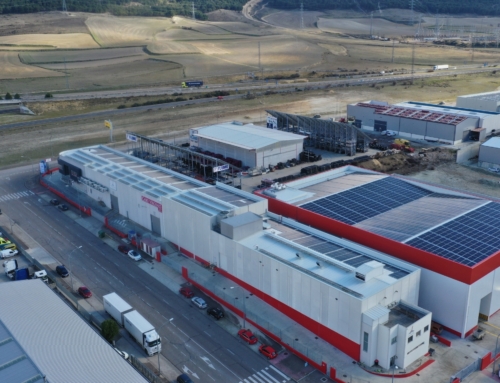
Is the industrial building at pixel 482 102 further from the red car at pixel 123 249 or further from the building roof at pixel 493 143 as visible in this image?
the red car at pixel 123 249

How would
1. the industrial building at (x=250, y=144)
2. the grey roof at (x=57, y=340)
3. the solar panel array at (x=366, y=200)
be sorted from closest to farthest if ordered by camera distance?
the grey roof at (x=57, y=340) → the solar panel array at (x=366, y=200) → the industrial building at (x=250, y=144)

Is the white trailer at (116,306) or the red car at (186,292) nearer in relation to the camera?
the white trailer at (116,306)

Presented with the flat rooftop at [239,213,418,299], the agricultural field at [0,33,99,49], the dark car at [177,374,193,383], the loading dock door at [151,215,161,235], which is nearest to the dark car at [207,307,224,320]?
the flat rooftop at [239,213,418,299]

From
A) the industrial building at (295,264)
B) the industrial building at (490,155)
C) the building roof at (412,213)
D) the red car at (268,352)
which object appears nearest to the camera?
the industrial building at (295,264)

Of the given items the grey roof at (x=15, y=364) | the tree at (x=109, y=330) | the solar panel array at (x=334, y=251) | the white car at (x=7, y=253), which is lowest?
the white car at (x=7, y=253)

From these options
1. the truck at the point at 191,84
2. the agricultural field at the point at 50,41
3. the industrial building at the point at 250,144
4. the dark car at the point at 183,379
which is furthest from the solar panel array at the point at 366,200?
the agricultural field at the point at 50,41

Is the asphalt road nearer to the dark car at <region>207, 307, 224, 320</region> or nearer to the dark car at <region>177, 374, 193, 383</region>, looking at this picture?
the dark car at <region>207, 307, 224, 320</region>

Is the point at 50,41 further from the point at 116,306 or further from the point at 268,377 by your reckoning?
the point at 268,377

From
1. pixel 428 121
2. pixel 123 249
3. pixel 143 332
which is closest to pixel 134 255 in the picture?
pixel 123 249
